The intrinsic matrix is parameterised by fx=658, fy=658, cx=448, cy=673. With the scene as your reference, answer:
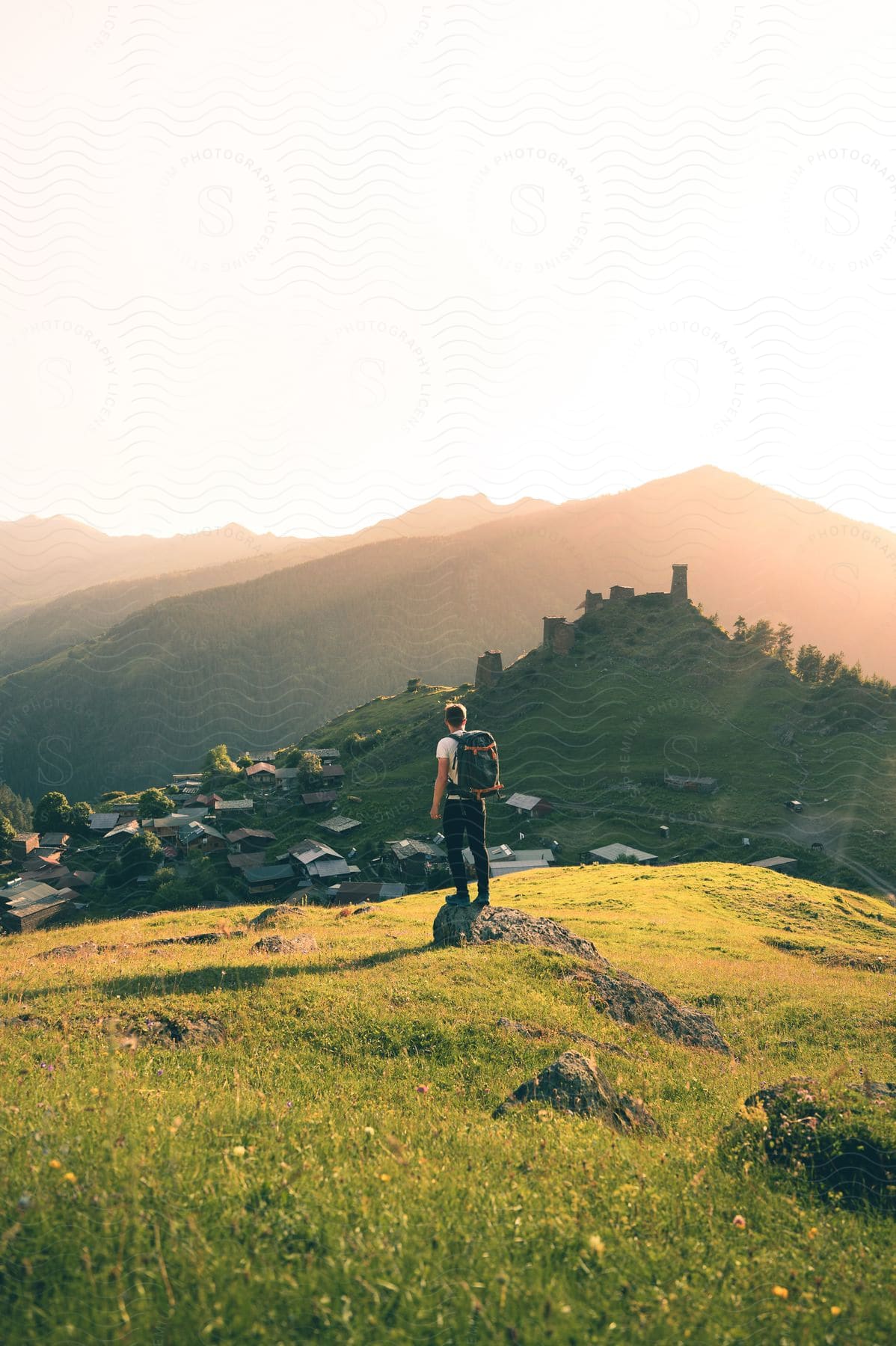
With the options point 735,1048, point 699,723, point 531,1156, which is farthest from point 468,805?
point 699,723

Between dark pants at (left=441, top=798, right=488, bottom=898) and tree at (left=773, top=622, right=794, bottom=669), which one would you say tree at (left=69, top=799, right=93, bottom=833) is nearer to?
dark pants at (left=441, top=798, right=488, bottom=898)

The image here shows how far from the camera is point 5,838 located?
304ft

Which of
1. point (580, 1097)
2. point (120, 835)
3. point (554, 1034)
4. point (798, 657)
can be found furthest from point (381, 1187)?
point (798, 657)

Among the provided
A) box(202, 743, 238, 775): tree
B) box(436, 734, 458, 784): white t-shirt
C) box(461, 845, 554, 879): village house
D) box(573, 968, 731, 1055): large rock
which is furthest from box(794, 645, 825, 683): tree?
box(436, 734, 458, 784): white t-shirt

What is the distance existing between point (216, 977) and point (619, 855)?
6052 cm

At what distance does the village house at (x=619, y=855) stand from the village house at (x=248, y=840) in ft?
154

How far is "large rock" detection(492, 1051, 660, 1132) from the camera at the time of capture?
23.2ft

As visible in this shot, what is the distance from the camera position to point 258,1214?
14.3ft

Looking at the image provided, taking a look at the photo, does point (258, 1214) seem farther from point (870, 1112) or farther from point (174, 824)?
point (174, 824)

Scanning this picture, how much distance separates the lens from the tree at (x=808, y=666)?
368 ft

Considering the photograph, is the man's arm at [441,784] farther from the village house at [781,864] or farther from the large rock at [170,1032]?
the village house at [781,864]

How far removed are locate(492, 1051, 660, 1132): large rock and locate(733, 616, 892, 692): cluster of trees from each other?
114m

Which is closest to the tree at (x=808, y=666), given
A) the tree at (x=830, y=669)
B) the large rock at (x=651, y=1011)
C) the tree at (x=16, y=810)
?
the tree at (x=830, y=669)

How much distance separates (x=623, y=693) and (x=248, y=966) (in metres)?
98.2
